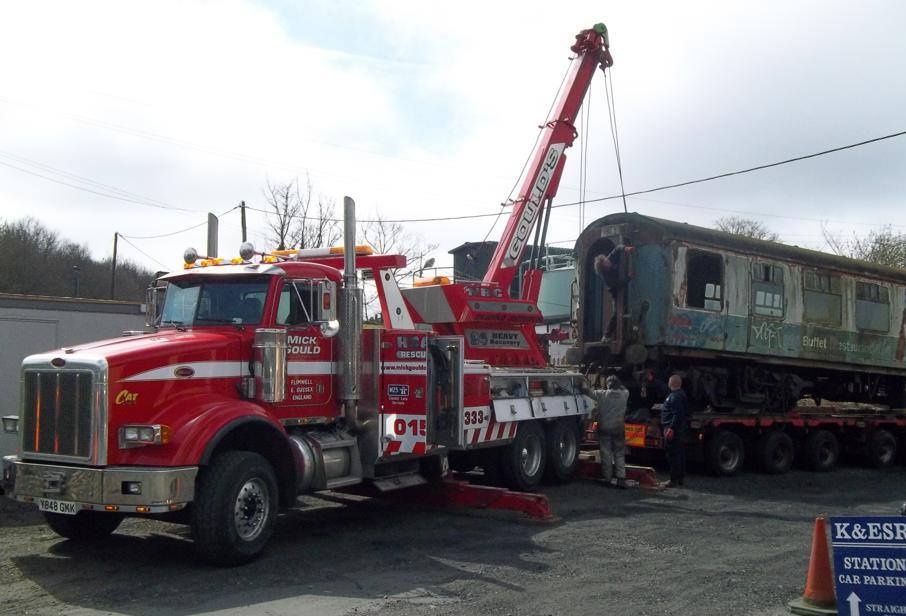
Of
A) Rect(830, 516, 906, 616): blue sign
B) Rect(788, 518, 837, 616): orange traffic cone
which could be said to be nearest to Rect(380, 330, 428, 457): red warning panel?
Rect(788, 518, 837, 616): orange traffic cone

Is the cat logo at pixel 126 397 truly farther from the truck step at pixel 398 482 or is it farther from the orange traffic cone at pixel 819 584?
the orange traffic cone at pixel 819 584

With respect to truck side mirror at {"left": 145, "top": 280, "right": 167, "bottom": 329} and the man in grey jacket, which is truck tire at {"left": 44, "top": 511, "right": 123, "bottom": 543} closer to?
truck side mirror at {"left": 145, "top": 280, "right": 167, "bottom": 329}

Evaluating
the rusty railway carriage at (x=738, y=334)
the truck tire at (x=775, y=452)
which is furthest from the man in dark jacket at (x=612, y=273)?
the truck tire at (x=775, y=452)

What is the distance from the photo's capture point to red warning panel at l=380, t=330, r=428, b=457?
392 inches

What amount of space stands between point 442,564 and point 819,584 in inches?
132

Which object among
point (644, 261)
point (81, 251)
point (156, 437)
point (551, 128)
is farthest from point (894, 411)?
point (81, 251)

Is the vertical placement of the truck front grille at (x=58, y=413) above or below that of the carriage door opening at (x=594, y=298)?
below

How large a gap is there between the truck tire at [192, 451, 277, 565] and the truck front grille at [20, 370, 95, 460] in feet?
3.60

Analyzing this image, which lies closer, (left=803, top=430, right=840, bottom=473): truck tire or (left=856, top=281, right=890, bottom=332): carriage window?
(left=803, top=430, right=840, bottom=473): truck tire

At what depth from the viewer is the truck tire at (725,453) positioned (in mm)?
14844

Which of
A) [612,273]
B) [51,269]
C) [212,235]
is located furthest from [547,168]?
[51,269]

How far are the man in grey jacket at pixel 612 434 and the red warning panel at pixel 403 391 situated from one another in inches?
166

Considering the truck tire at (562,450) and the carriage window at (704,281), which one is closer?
the truck tire at (562,450)

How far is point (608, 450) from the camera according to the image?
13.5 m
